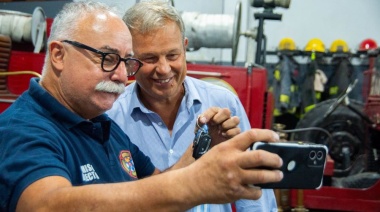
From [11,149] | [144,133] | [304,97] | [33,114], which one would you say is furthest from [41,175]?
[304,97]

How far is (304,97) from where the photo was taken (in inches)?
332

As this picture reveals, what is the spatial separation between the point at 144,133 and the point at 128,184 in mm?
1070

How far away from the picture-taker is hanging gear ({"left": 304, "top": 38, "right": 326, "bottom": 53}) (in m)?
8.70

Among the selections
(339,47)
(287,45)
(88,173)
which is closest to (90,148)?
(88,173)

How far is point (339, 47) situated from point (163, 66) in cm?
723

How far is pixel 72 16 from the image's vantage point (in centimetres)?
138

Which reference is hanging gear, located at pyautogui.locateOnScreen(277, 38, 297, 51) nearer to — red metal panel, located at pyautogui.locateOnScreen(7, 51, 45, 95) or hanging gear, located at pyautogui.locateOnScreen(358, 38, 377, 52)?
hanging gear, located at pyautogui.locateOnScreen(358, 38, 377, 52)

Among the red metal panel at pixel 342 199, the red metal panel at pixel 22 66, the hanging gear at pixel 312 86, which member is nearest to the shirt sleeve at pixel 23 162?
the red metal panel at pixel 22 66

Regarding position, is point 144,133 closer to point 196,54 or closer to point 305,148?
point 305,148

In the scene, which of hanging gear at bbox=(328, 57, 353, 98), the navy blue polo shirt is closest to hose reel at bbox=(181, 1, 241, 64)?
the navy blue polo shirt

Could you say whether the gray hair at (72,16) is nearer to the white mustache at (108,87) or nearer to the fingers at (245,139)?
the white mustache at (108,87)

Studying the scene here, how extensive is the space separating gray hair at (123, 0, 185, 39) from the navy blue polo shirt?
0.54 m

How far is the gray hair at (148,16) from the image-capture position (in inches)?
78.7

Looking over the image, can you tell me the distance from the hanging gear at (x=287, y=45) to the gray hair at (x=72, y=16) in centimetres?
758
